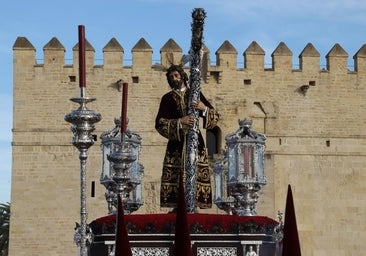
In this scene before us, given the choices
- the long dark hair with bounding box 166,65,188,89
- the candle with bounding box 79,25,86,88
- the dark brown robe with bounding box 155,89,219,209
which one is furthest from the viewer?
the long dark hair with bounding box 166,65,188,89

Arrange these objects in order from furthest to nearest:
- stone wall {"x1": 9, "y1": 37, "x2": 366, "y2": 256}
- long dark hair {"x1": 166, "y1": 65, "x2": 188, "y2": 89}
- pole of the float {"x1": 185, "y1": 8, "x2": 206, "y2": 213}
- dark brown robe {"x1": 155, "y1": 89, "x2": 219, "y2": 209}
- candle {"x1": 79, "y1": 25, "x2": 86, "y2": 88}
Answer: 1. stone wall {"x1": 9, "y1": 37, "x2": 366, "y2": 256}
2. long dark hair {"x1": 166, "y1": 65, "x2": 188, "y2": 89}
3. dark brown robe {"x1": 155, "y1": 89, "x2": 219, "y2": 209}
4. pole of the float {"x1": 185, "y1": 8, "x2": 206, "y2": 213}
5. candle {"x1": 79, "y1": 25, "x2": 86, "y2": 88}

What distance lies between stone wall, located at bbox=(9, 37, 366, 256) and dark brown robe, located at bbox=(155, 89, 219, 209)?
19.6 meters

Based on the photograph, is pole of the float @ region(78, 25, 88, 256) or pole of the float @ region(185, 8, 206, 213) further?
pole of the float @ region(185, 8, 206, 213)

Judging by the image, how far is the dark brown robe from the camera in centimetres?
1034

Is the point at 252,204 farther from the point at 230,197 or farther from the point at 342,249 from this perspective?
the point at 342,249

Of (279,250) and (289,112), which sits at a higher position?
(289,112)

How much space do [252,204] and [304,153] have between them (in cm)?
2118

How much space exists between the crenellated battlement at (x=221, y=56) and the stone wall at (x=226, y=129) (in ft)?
0.10

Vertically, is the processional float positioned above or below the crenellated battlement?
below

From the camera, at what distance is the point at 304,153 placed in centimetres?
3162

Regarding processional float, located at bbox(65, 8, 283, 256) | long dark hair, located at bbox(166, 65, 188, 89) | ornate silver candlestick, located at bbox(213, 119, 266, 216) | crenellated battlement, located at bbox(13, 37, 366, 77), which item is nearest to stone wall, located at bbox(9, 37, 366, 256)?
crenellated battlement, located at bbox(13, 37, 366, 77)

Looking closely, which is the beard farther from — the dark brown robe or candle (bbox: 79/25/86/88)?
candle (bbox: 79/25/86/88)

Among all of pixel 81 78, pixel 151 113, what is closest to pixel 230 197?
pixel 81 78

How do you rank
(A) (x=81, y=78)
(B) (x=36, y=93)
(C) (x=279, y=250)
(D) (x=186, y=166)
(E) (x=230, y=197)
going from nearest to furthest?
1. (A) (x=81, y=78)
2. (C) (x=279, y=250)
3. (D) (x=186, y=166)
4. (E) (x=230, y=197)
5. (B) (x=36, y=93)
